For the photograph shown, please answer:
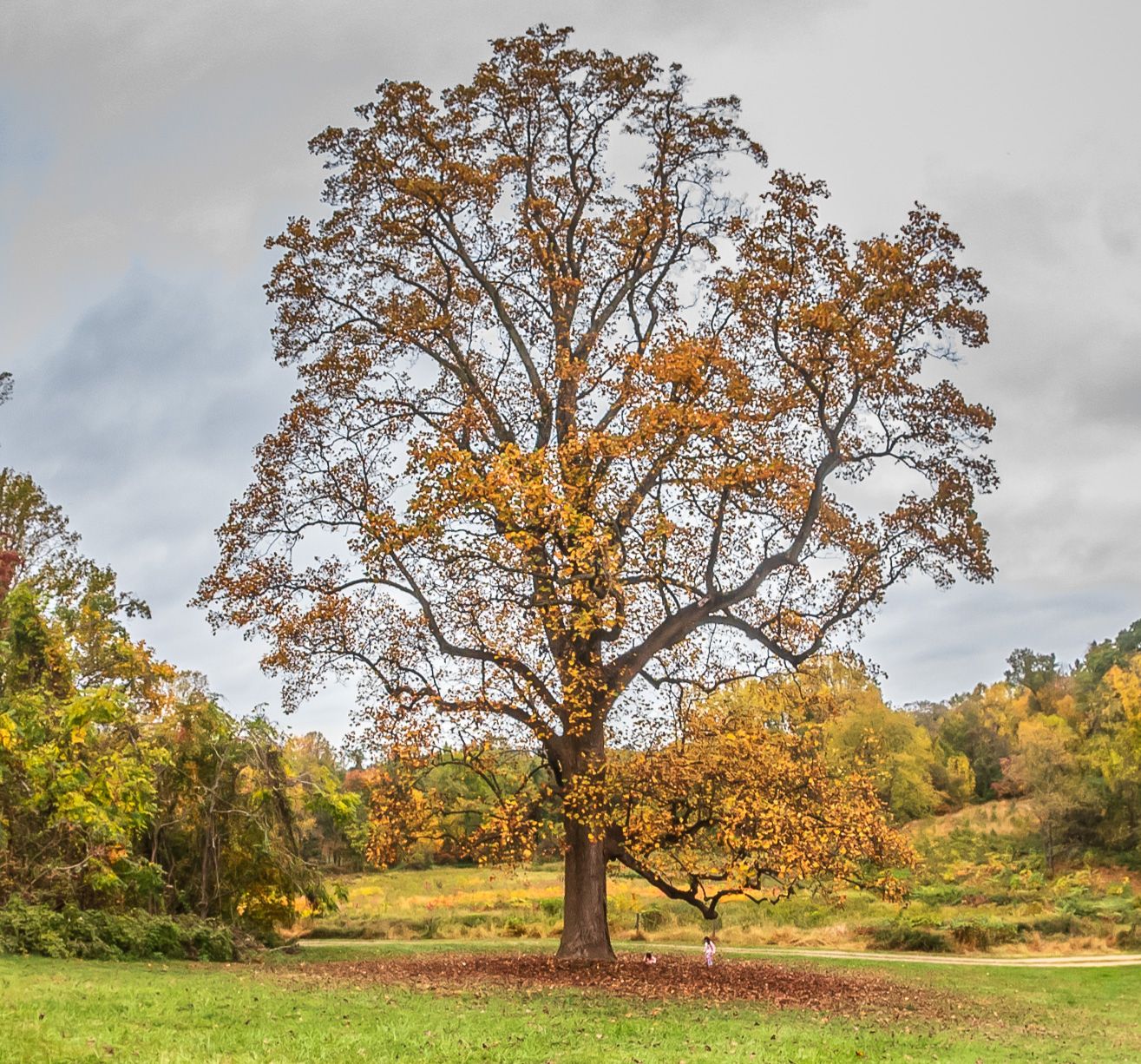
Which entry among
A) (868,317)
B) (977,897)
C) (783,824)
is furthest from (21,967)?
(977,897)

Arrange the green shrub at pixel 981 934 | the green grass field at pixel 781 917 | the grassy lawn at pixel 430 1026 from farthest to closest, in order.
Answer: the green grass field at pixel 781 917 < the green shrub at pixel 981 934 < the grassy lawn at pixel 430 1026

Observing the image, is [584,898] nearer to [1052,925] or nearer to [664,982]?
[664,982]

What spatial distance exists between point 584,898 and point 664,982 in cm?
240

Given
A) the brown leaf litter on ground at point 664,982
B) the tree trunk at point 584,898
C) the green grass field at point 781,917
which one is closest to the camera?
the brown leaf litter on ground at point 664,982

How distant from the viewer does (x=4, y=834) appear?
17.8 metres

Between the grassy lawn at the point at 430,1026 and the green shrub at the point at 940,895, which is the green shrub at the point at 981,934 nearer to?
the green shrub at the point at 940,895

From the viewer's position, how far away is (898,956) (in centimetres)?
2886

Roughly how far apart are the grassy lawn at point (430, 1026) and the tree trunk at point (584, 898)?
381 cm

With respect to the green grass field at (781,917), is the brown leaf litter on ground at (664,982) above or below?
above

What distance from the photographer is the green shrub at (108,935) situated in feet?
57.5

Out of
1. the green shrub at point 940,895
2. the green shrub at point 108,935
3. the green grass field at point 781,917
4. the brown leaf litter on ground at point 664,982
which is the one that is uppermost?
the green shrub at point 108,935

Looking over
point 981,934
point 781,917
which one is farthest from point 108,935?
point 781,917

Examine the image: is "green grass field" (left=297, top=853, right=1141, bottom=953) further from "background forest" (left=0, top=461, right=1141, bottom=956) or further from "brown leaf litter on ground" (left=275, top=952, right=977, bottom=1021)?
"brown leaf litter on ground" (left=275, top=952, right=977, bottom=1021)

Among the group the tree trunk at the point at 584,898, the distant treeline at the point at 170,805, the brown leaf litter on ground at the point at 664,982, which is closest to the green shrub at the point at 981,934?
the brown leaf litter on ground at the point at 664,982
